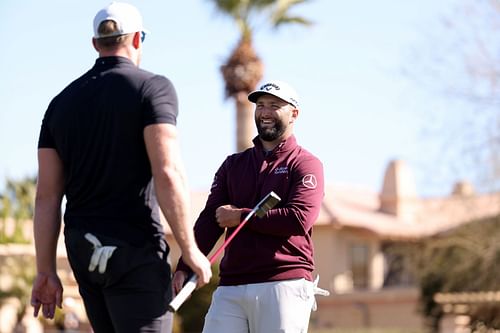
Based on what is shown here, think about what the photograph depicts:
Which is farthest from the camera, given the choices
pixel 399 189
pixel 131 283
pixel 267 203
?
pixel 399 189

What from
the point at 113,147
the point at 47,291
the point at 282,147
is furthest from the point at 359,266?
the point at 113,147

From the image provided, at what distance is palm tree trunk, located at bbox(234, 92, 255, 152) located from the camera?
106 feet

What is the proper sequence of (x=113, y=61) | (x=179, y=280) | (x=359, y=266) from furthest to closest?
(x=359, y=266)
(x=179, y=280)
(x=113, y=61)

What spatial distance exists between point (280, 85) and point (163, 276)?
214 cm

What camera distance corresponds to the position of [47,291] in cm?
559

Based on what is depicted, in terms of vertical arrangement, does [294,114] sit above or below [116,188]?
above

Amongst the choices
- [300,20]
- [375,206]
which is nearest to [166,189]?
[300,20]

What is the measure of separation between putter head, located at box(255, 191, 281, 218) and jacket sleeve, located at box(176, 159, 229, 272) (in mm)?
517

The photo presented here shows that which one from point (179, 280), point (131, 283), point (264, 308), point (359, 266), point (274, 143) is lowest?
point (359, 266)

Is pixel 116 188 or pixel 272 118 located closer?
pixel 116 188

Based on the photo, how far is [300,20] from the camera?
107 ft

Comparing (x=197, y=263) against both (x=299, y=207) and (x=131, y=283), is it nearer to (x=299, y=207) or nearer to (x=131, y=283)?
(x=131, y=283)

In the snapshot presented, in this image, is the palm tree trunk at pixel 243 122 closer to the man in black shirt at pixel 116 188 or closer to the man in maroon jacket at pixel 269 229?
the man in maroon jacket at pixel 269 229

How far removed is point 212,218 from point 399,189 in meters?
38.1
